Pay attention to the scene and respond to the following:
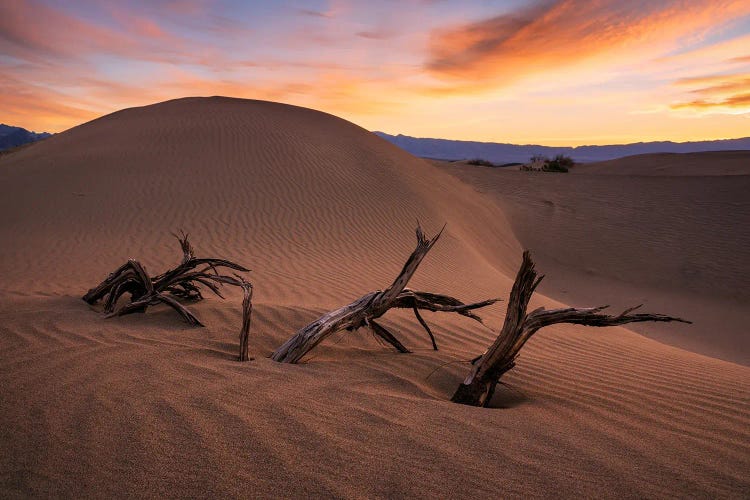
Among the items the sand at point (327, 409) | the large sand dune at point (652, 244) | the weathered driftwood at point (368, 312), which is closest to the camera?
the sand at point (327, 409)

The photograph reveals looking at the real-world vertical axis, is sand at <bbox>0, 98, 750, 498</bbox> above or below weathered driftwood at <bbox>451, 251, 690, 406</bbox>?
below

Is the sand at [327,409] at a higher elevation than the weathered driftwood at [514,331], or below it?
below

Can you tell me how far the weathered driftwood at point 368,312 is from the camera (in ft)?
11.8

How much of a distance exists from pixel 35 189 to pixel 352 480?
52.2 ft

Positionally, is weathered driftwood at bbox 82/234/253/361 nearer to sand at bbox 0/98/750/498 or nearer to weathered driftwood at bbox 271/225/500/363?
sand at bbox 0/98/750/498

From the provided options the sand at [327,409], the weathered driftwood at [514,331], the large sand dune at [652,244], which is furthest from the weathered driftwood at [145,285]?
the large sand dune at [652,244]

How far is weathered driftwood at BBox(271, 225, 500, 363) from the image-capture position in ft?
11.8

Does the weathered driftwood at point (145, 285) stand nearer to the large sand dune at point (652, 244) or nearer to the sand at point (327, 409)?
the sand at point (327, 409)

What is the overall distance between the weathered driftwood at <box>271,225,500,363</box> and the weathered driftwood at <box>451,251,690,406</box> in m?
0.69

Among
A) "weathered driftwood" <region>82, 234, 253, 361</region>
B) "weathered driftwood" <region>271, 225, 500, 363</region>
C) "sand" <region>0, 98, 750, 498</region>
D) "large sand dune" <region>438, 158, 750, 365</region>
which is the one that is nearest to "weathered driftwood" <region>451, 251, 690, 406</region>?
"sand" <region>0, 98, 750, 498</region>

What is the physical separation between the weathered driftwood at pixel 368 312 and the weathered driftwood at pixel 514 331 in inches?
27.4

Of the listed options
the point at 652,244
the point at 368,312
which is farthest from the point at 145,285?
the point at 652,244

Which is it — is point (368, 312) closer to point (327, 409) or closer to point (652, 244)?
point (327, 409)

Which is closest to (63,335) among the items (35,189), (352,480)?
(352,480)
